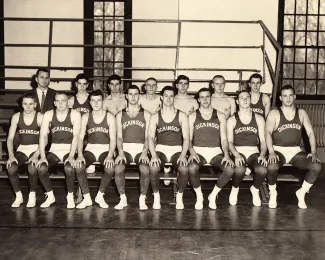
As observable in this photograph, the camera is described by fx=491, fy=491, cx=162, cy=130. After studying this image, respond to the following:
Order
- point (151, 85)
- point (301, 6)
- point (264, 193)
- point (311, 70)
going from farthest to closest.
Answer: point (311, 70) → point (301, 6) → point (151, 85) → point (264, 193)

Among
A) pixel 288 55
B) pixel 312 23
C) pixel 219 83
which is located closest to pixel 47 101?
pixel 219 83

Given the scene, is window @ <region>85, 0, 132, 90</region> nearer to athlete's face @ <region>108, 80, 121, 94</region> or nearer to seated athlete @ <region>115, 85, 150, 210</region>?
athlete's face @ <region>108, 80, 121, 94</region>

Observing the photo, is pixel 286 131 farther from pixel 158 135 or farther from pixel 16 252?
pixel 16 252

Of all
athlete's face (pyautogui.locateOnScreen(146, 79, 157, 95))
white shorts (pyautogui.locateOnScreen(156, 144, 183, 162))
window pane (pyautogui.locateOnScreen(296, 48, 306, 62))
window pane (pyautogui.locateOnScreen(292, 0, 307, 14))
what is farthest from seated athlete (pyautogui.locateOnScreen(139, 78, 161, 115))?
window pane (pyautogui.locateOnScreen(292, 0, 307, 14))

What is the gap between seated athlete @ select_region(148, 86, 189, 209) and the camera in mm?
5227

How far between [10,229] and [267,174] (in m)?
2.67

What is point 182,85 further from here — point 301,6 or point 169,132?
point 301,6

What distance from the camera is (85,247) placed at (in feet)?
12.9

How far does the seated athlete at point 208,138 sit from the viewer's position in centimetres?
526

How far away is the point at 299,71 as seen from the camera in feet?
29.3

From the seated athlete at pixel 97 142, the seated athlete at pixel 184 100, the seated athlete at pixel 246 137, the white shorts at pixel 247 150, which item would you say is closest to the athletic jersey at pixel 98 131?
the seated athlete at pixel 97 142

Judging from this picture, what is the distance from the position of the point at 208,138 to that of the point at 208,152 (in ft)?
0.52

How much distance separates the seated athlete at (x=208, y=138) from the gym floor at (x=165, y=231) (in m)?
0.26

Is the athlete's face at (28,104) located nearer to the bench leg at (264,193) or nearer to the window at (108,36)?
the bench leg at (264,193)
